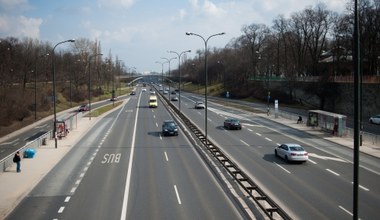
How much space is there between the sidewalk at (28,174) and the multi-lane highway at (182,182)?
1.59 ft

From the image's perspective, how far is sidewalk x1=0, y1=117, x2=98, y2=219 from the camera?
777 inches

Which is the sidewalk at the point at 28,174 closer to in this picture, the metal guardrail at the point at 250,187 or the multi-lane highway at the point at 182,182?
the multi-lane highway at the point at 182,182

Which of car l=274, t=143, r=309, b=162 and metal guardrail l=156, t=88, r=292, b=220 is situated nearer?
metal guardrail l=156, t=88, r=292, b=220

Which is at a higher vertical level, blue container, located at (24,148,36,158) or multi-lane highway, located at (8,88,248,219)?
blue container, located at (24,148,36,158)

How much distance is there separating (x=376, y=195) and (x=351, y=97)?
47591 mm

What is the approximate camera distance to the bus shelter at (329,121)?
40.2m

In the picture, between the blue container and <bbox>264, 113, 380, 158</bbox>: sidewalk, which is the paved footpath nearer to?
<bbox>264, 113, 380, 158</bbox>: sidewalk

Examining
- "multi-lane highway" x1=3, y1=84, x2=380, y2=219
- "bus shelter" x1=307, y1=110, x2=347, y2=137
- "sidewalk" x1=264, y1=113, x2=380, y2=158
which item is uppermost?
"bus shelter" x1=307, y1=110, x2=347, y2=137

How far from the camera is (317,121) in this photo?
46.4 metres

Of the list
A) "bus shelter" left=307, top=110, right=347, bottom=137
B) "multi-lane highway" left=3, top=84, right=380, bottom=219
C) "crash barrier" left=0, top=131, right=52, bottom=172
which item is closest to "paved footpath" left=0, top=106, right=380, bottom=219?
"crash barrier" left=0, top=131, right=52, bottom=172

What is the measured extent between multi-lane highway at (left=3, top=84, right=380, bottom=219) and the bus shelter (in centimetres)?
328

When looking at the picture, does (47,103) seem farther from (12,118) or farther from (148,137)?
(148,137)

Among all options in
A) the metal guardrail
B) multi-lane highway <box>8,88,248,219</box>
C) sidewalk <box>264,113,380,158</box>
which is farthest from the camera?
sidewalk <box>264,113,380,158</box>

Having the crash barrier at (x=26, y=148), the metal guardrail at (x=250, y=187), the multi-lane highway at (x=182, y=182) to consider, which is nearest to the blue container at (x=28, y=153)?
the crash barrier at (x=26, y=148)
